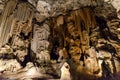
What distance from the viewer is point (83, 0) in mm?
7453

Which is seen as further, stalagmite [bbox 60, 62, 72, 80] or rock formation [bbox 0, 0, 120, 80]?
rock formation [bbox 0, 0, 120, 80]

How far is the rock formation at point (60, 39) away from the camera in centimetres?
571

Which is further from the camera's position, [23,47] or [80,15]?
[80,15]

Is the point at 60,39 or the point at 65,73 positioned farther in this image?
the point at 60,39

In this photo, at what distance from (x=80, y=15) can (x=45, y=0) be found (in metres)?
1.21

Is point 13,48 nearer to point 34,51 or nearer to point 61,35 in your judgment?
point 34,51

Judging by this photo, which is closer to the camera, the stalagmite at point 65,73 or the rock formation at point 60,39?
the stalagmite at point 65,73

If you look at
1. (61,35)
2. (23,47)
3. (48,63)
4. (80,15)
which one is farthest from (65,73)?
(80,15)

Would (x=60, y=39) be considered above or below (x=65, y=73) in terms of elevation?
above

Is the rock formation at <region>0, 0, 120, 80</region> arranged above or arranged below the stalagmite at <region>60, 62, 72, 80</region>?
above

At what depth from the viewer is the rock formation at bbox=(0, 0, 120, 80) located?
571 centimetres

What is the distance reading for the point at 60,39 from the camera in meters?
7.02

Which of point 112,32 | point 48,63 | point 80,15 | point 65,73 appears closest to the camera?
point 65,73

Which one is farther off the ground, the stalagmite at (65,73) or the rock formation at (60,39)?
the rock formation at (60,39)
